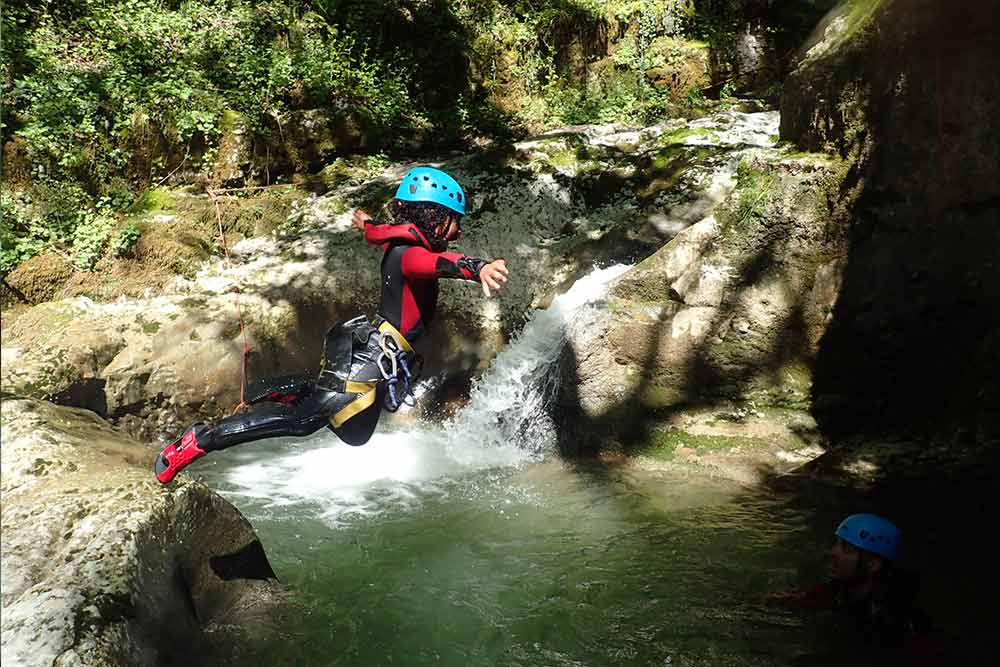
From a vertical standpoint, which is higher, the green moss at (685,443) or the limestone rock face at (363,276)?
the limestone rock face at (363,276)

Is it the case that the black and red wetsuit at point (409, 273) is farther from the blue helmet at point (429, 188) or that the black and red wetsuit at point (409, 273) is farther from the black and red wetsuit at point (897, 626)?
the black and red wetsuit at point (897, 626)

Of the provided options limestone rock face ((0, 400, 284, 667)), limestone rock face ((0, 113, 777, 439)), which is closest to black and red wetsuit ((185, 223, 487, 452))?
limestone rock face ((0, 400, 284, 667))

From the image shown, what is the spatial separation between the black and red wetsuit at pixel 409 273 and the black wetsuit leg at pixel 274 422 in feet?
1.99

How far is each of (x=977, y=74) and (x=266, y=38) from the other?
1069 centimetres

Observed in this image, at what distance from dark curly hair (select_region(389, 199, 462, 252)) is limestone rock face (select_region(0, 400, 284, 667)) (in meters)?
1.89

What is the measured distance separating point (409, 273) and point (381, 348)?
1.57 feet

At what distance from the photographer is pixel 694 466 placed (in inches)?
241

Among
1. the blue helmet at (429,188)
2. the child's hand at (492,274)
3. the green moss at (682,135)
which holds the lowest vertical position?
the child's hand at (492,274)

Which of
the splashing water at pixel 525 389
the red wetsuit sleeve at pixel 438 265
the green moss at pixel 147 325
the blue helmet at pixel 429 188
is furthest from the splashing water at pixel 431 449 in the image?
the blue helmet at pixel 429 188

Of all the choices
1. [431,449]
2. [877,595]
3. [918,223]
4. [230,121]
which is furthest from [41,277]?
[918,223]

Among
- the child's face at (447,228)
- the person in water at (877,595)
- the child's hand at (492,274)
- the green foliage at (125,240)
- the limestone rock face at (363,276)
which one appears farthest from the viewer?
the green foliage at (125,240)

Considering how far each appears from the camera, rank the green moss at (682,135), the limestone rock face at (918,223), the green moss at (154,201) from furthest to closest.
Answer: the green moss at (682,135)
the green moss at (154,201)
the limestone rock face at (918,223)

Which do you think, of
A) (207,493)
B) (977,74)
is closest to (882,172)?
(977,74)

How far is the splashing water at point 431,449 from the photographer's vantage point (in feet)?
20.0
